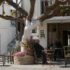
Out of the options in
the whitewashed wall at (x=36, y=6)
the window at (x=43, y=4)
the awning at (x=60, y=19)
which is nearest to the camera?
the awning at (x=60, y=19)

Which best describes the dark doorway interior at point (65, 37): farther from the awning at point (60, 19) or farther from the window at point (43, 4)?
the window at point (43, 4)

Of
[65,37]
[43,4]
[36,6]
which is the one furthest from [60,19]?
[36,6]

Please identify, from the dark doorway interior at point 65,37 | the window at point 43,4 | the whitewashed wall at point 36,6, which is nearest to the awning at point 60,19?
the dark doorway interior at point 65,37

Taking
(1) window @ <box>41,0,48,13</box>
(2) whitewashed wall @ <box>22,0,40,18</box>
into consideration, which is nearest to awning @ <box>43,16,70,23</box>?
(1) window @ <box>41,0,48,13</box>

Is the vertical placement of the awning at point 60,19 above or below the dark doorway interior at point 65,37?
above

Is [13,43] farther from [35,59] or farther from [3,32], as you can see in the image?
[35,59]

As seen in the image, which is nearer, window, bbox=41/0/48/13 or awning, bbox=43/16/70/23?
awning, bbox=43/16/70/23

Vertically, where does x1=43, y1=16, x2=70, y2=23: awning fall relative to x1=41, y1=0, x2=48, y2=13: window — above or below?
below

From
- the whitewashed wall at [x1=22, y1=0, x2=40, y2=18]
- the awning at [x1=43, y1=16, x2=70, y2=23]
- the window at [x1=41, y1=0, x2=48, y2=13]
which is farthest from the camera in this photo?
the whitewashed wall at [x1=22, y1=0, x2=40, y2=18]

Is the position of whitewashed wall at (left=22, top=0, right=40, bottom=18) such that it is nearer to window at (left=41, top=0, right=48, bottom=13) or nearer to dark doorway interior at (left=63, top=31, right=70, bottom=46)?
window at (left=41, top=0, right=48, bottom=13)

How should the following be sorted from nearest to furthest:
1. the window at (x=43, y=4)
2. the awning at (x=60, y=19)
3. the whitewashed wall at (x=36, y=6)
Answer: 1. the awning at (x=60, y=19)
2. the window at (x=43, y=4)
3. the whitewashed wall at (x=36, y=6)

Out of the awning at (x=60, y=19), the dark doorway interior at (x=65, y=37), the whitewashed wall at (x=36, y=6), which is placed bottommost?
the dark doorway interior at (x=65, y=37)

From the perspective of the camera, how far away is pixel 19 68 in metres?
19.7

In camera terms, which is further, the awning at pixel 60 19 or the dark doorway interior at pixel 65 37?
the dark doorway interior at pixel 65 37
